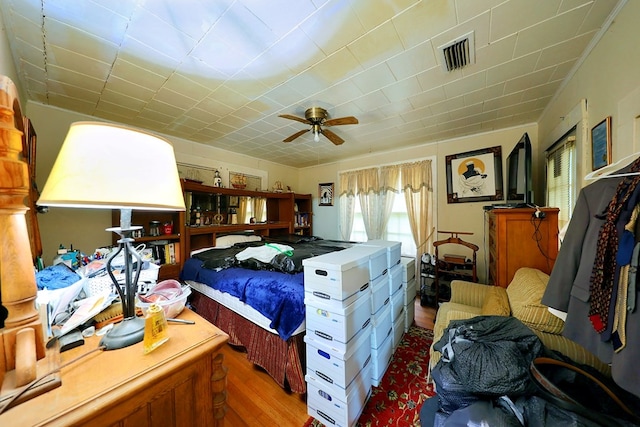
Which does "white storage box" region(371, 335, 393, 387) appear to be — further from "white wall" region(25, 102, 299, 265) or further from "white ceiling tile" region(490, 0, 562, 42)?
"white wall" region(25, 102, 299, 265)

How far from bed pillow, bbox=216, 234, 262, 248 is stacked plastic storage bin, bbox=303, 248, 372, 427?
2351 mm

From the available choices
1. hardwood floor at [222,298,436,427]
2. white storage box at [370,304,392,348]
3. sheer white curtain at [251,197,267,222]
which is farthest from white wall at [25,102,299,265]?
white storage box at [370,304,392,348]

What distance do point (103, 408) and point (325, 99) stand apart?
7.97ft

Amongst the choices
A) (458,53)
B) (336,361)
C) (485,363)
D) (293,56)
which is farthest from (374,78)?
(336,361)

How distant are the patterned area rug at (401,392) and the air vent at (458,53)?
256 cm

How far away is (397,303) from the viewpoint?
7.00 feet

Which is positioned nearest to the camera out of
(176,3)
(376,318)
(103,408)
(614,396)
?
(103,408)

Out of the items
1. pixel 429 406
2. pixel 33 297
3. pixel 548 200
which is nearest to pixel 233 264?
pixel 33 297

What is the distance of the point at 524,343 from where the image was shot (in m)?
1.06

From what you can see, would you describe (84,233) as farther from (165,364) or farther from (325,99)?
(325,99)

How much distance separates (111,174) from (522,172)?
3.12m

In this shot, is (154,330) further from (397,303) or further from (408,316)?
(408,316)

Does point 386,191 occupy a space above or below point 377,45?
below

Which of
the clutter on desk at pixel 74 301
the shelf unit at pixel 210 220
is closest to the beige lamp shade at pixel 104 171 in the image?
the clutter on desk at pixel 74 301
